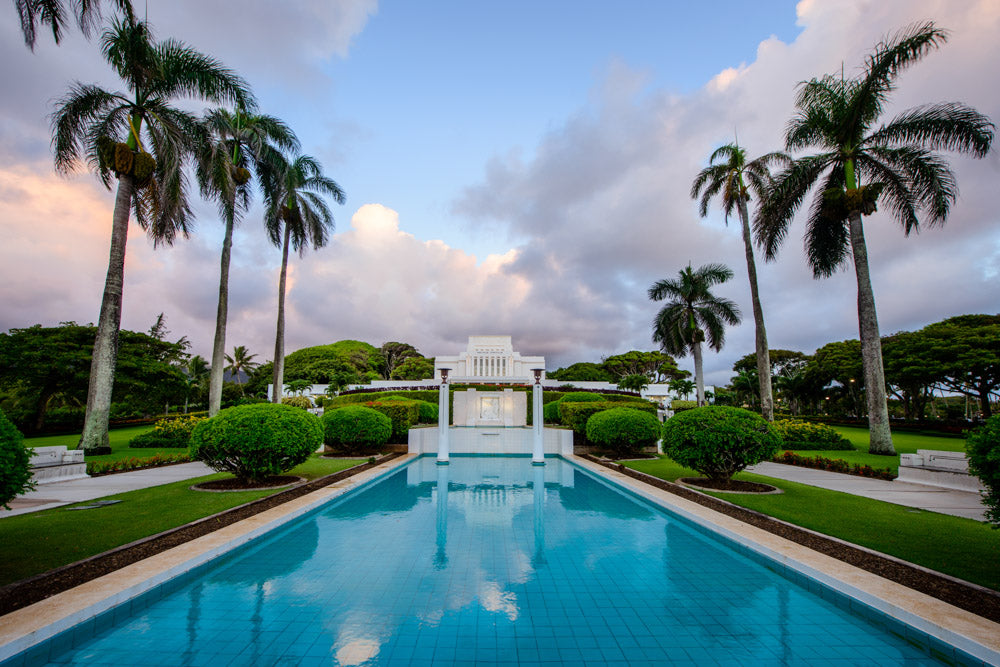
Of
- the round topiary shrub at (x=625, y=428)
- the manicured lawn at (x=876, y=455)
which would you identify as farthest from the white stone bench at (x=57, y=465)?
Answer: the manicured lawn at (x=876, y=455)

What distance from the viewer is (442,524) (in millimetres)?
7109

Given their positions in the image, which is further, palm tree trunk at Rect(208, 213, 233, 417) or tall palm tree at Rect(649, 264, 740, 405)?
tall palm tree at Rect(649, 264, 740, 405)

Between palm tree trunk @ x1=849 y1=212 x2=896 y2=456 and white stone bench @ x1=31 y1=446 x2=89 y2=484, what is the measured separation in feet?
Result: 69.6

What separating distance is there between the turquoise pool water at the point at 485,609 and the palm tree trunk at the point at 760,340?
44.9 feet

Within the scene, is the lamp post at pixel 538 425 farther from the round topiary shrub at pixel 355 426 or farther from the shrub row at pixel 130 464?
the shrub row at pixel 130 464

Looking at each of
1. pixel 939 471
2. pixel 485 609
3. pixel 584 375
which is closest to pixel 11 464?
pixel 485 609

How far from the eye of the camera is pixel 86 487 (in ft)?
29.6

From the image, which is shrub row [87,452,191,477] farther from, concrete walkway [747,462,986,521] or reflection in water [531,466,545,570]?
concrete walkway [747,462,986,521]

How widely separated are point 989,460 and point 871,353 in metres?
13.0

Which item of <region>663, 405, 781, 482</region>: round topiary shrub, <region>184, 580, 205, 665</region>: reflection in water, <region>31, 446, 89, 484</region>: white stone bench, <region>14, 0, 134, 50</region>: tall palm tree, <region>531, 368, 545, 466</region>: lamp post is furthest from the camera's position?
<region>531, 368, 545, 466</region>: lamp post

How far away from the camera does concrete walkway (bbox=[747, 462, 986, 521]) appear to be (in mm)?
7414

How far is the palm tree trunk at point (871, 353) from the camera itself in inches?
554

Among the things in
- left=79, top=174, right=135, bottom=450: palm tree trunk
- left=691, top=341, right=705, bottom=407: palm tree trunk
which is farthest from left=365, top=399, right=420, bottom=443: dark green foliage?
left=691, top=341, right=705, bottom=407: palm tree trunk

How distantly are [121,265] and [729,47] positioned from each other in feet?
58.7
